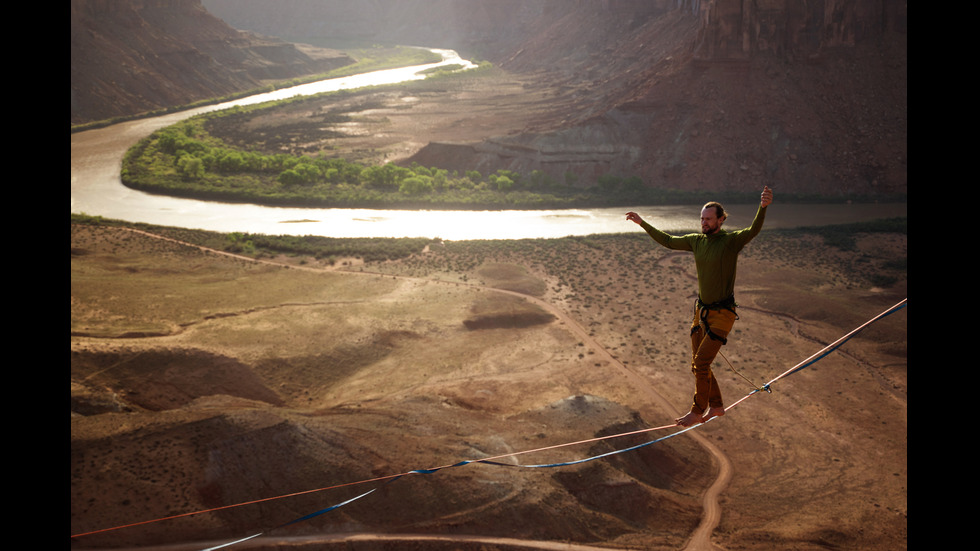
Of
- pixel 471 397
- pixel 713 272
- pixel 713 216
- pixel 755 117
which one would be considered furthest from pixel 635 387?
pixel 755 117

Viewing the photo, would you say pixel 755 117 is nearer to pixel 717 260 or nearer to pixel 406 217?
pixel 406 217

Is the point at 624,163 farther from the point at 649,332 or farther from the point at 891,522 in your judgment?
the point at 891,522

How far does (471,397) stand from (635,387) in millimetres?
5831

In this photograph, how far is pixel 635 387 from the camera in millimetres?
22859

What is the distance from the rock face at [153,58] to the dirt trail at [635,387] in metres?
44.0

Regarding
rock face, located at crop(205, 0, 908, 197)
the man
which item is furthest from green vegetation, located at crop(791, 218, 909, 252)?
the man

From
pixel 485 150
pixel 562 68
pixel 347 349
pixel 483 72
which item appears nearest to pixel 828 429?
pixel 347 349

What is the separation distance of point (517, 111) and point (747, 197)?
3244 cm

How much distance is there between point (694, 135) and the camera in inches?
2159

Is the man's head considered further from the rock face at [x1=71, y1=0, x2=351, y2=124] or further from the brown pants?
the rock face at [x1=71, y1=0, x2=351, y2=124]

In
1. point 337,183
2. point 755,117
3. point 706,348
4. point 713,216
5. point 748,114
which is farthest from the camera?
point 337,183

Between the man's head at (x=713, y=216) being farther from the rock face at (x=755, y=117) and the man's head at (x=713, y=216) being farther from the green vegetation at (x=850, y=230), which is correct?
the rock face at (x=755, y=117)

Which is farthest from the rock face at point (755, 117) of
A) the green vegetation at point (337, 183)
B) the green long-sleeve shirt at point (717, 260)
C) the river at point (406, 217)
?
the green long-sleeve shirt at point (717, 260)

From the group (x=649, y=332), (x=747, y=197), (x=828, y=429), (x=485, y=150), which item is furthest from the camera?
(x=485, y=150)
